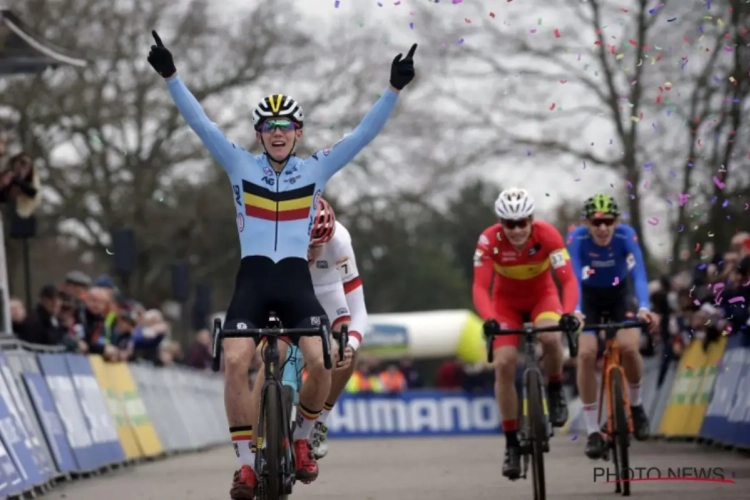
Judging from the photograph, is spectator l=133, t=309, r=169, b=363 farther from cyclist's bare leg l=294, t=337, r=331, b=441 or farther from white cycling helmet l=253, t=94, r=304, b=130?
white cycling helmet l=253, t=94, r=304, b=130

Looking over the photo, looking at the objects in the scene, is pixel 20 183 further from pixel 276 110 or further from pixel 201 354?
pixel 201 354

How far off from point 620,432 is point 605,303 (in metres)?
2.14

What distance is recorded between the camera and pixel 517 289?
13172 mm

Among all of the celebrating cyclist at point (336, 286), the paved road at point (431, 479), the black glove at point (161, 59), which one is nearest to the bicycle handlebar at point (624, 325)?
the paved road at point (431, 479)

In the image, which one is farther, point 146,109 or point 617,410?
point 146,109

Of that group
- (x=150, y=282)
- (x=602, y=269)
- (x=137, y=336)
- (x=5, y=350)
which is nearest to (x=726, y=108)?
(x=137, y=336)

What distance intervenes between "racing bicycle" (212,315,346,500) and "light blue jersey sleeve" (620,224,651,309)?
394 cm

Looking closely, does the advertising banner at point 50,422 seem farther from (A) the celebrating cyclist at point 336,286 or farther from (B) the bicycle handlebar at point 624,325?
(B) the bicycle handlebar at point 624,325

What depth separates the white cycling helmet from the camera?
1038 centimetres

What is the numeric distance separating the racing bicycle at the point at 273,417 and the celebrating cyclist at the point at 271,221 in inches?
6.5

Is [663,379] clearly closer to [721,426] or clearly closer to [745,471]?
[721,426]

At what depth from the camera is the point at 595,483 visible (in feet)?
44.2

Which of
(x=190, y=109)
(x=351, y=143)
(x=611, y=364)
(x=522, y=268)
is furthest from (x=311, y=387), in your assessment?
(x=611, y=364)

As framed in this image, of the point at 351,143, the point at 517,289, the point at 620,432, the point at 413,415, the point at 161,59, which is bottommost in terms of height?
the point at 413,415
